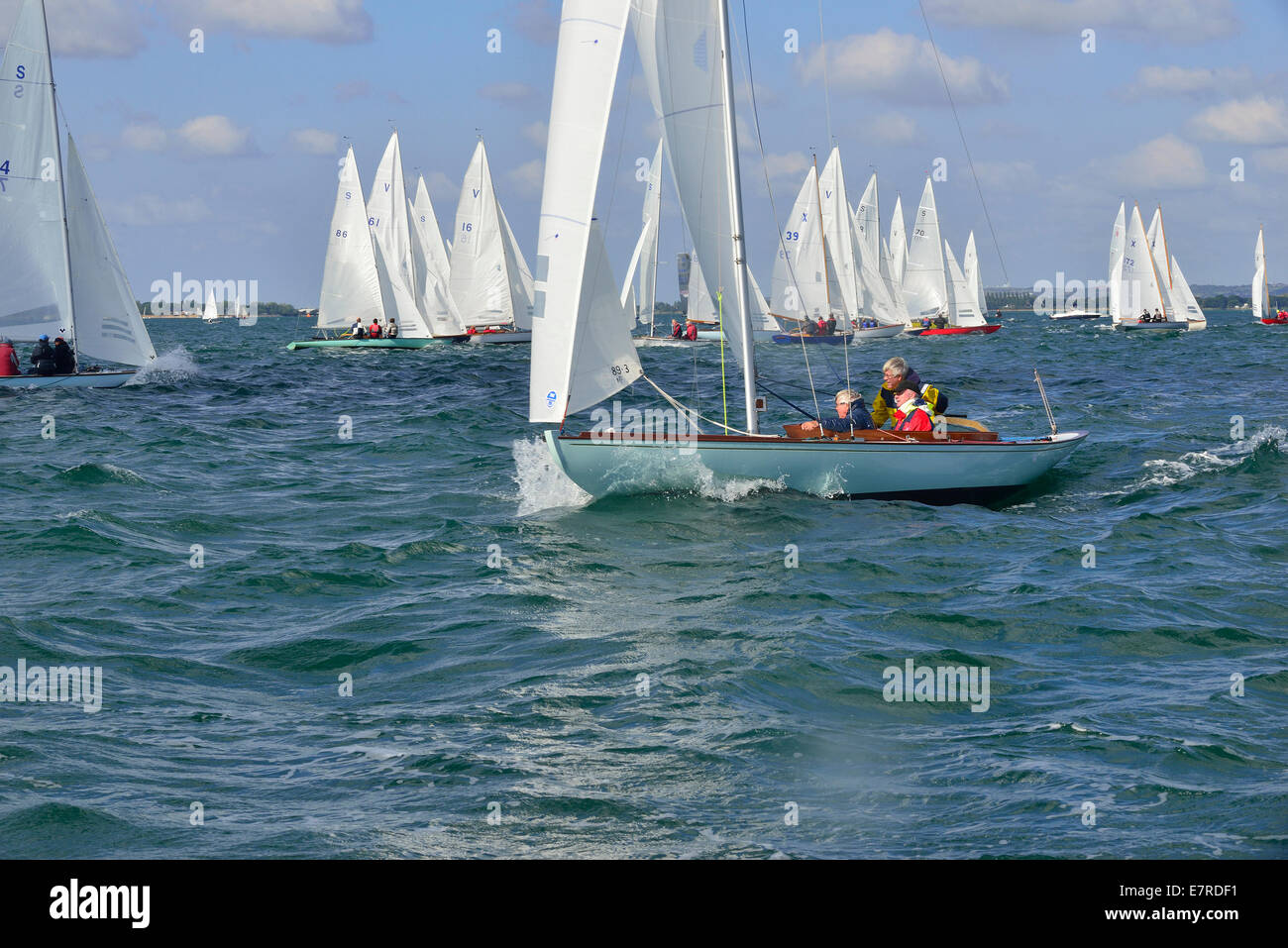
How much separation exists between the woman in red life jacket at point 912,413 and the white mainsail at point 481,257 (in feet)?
139

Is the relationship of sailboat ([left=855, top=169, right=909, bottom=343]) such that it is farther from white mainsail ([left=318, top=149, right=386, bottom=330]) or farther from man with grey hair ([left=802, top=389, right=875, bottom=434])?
man with grey hair ([left=802, top=389, right=875, bottom=434])

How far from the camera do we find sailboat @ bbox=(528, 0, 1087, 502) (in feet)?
46.5

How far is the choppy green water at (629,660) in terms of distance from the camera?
641 centimetres

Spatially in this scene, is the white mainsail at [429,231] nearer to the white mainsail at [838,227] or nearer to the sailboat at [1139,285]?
the white mainsail at [838,227]

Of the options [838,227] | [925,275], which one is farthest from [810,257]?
[925,275]

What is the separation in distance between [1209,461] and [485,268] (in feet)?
142

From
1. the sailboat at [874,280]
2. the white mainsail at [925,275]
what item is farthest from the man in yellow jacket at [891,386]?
the white mainsail at [925,275]

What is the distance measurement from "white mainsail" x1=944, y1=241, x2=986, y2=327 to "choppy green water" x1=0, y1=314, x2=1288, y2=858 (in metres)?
56.9

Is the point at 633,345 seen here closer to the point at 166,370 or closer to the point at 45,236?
the point at 45,236

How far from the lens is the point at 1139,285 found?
246 feet
